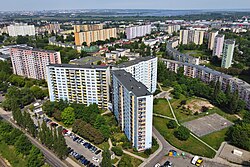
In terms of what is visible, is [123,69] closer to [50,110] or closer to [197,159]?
[50,110]

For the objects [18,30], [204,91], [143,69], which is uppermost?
[18,30]

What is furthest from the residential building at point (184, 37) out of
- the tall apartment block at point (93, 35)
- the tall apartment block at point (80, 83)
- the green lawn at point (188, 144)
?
the green lawn at point (188, 144)

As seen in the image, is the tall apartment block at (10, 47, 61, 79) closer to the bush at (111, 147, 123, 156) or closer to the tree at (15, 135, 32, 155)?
the tree at (15, 135, 32, 155)

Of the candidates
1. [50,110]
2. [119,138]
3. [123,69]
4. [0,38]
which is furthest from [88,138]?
[0,38]

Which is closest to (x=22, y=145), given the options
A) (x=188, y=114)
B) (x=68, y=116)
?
(x=68, y=116)

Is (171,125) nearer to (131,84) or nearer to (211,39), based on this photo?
(131,84)

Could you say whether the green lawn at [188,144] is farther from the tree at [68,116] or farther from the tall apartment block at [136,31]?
the tall apartment block at [136,31]
